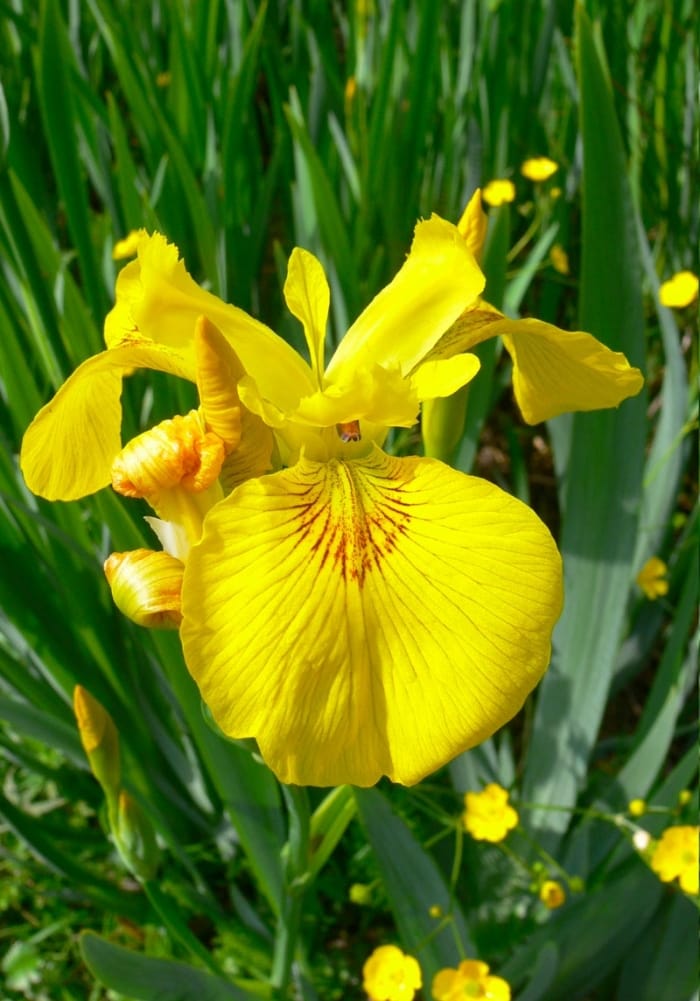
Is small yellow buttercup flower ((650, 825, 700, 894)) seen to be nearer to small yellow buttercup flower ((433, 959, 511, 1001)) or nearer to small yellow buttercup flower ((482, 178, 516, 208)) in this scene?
small yellow buttercup flower ((433, 959, 511, 1001))

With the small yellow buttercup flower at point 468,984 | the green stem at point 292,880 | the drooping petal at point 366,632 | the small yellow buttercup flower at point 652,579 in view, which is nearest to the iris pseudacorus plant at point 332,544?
the drooping petal at point 366,632

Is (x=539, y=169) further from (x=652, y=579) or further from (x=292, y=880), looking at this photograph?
(x=292, y=880)

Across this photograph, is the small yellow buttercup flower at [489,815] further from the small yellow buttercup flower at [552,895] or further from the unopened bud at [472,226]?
the unopened bud at [472,226]

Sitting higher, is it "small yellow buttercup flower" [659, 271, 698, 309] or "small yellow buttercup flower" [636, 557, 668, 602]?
"small yellow buttercup flower" [659, 271, 698, 309]

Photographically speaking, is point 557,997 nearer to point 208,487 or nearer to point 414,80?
point 208,487

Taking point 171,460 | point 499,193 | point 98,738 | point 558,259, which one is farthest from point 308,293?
point 558,259

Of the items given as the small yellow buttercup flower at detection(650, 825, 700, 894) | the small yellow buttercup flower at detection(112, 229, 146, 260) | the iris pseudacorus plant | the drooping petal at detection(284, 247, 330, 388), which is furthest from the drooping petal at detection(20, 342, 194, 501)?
the small yellow buttercup flower at detection(650, 825, 700, 894)

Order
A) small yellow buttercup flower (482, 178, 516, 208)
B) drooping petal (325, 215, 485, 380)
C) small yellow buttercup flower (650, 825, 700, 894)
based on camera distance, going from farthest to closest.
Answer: small yellow buttercup flower (482, 178, 516, 208) < small yellow buttercup flower (650, 825, 700, 894) < drooping petal (325, 215, 485, 380)

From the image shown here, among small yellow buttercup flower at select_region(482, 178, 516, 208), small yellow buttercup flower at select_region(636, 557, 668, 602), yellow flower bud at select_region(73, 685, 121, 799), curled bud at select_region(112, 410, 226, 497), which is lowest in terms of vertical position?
small yellow buttercup flower at select_region(636, 557, 668, 602)
